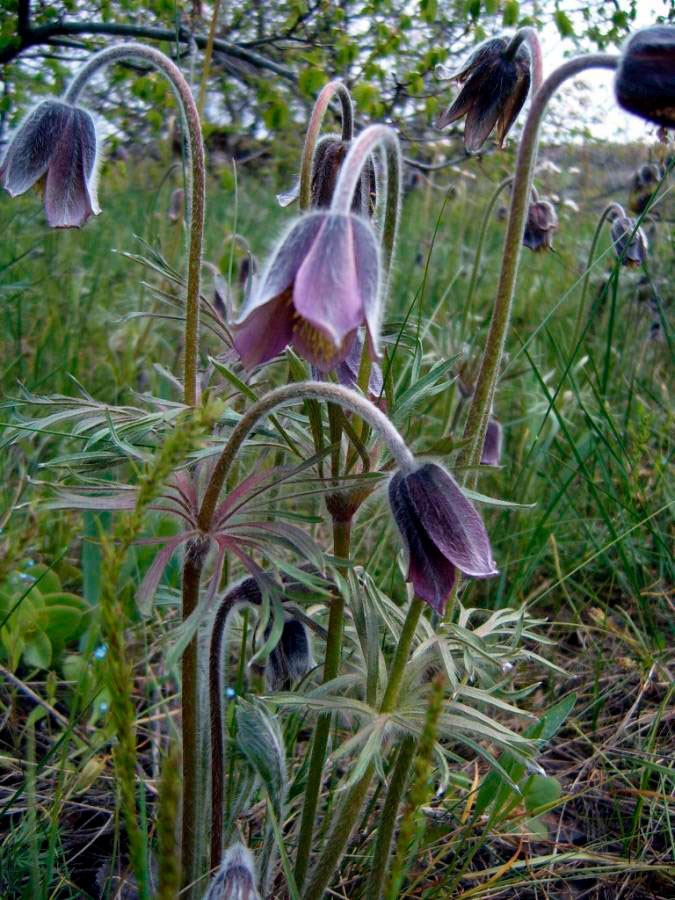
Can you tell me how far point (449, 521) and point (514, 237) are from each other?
1.28ft

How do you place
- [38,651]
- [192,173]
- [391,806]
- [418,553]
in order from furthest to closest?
1. [38,651]
2. [192,173]
3. [391,806]
4. [418,553]

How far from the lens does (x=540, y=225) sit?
2275 mm

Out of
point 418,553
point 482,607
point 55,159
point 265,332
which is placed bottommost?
point 482,607

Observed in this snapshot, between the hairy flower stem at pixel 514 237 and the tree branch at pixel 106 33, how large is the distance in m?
1.72

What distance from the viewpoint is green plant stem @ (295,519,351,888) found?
1184mm

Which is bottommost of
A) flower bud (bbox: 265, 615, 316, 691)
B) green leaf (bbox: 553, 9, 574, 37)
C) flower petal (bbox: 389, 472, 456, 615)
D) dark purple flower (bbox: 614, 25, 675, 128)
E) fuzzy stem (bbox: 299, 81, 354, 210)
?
flower bud (bbox: 265, 615, 316, 691)

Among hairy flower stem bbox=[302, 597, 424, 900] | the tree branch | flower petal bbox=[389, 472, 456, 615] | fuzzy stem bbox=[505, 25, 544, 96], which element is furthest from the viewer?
the tree branch

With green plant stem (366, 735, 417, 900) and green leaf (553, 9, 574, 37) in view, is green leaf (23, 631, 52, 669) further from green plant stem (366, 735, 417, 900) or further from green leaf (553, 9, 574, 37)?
green leaf (553, 9, 574, 37)

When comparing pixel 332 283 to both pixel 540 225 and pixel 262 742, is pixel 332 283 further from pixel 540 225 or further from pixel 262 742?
pixel 540 225

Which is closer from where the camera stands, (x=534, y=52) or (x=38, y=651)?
(x=534, y=52)

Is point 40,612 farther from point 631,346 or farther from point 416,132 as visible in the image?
point 416,132

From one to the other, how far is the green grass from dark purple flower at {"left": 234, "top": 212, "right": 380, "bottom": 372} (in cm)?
20

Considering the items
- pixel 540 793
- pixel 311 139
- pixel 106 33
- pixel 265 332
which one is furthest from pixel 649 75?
pixel 106 33

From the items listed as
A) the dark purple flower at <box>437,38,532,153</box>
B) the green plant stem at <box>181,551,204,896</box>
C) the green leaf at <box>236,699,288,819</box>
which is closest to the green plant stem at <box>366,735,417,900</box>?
the green leaf at <box>236,699,288,819</box>
